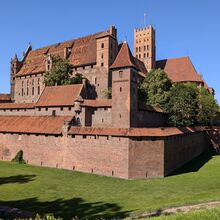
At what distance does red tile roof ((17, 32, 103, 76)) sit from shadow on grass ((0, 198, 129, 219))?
33.6 meters

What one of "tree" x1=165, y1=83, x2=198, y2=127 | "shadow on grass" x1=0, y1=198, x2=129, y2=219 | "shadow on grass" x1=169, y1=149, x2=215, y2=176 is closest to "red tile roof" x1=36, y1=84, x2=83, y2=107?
"tree" x1=165, y1=83, x2=198, y2=127

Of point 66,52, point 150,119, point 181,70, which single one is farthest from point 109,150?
point 181,70

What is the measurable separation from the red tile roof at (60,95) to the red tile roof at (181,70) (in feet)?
85.8

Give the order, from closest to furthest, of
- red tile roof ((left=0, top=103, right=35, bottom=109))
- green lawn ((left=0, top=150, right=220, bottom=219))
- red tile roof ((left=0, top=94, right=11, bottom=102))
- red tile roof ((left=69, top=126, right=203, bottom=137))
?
green lawn ((left=0, top=150, right=220, bottom=219)) < red tile roof ((left=69, top=126, right=203, bottom=137)) < red tile roof ((left=0, top=103, right=35, bottom=109)) < red tile roof ((left=0, top=94, right=11, bottom=102))

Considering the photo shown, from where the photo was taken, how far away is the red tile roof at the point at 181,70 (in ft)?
192

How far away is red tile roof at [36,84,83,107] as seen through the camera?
40.7m

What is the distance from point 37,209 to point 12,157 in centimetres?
2003

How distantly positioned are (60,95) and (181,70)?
2998cm

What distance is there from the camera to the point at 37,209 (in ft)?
66.0

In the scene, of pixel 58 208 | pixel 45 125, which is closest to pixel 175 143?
pixel 45 125

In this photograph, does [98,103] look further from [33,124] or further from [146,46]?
[146,46]

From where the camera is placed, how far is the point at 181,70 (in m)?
60.8

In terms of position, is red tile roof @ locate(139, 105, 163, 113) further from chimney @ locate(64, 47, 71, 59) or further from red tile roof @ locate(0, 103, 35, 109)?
chimney @ locate(64, 47, 71, 59)

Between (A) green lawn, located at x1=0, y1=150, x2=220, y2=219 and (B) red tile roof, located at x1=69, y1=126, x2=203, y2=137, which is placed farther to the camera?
(B) red tile roof, located at x1=69, y1=126, x2=203, y2=137
